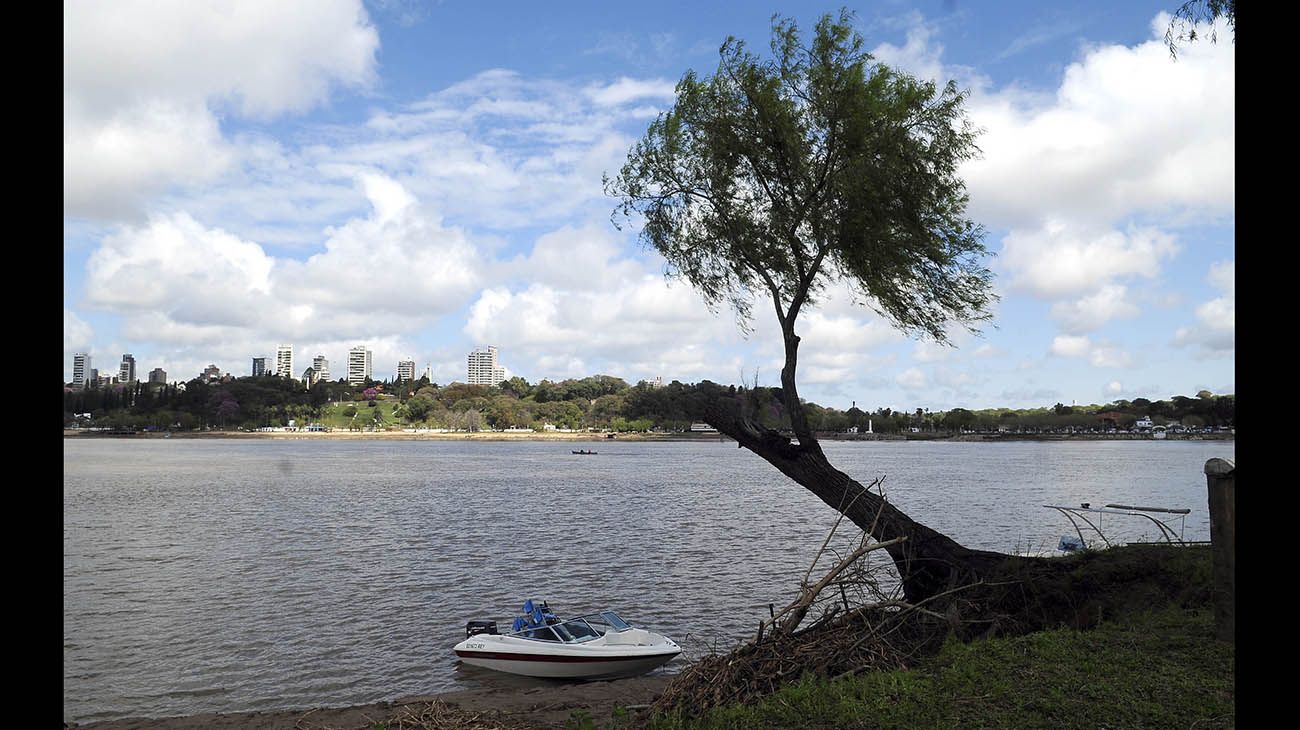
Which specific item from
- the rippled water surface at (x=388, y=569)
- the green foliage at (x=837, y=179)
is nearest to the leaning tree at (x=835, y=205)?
the green foliage at (x=837, y=179)

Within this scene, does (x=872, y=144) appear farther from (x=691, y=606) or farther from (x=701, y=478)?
(x=701, y=478)

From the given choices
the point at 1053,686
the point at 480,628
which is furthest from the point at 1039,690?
the point at 480,628

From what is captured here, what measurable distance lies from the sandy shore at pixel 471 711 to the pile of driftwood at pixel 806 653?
2385mm

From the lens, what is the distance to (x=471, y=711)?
42.8ft

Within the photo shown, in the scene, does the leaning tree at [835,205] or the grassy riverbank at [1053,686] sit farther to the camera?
the leaning tree at [835,205]

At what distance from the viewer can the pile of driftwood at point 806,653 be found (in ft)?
31.0

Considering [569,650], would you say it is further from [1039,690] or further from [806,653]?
[1039,690]

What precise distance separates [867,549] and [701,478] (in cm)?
7694

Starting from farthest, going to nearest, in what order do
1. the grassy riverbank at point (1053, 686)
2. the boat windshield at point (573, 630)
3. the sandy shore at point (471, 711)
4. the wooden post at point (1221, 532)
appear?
the boat windshield at point (573, 630) → the sandy shore at point (471, 711) → the wooden post at point (1221, 532) → the grassy riverbank at point (1053, 686)

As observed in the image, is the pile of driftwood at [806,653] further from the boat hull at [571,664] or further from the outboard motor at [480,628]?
the outboard motor at [480,628]

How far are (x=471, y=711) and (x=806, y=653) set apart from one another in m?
5.90

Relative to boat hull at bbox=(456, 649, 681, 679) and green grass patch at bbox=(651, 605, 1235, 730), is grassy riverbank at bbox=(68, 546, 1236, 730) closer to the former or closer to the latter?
green grass patch at bbox=(651, 605, 1235, 730)

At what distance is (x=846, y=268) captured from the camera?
14.9 meters
